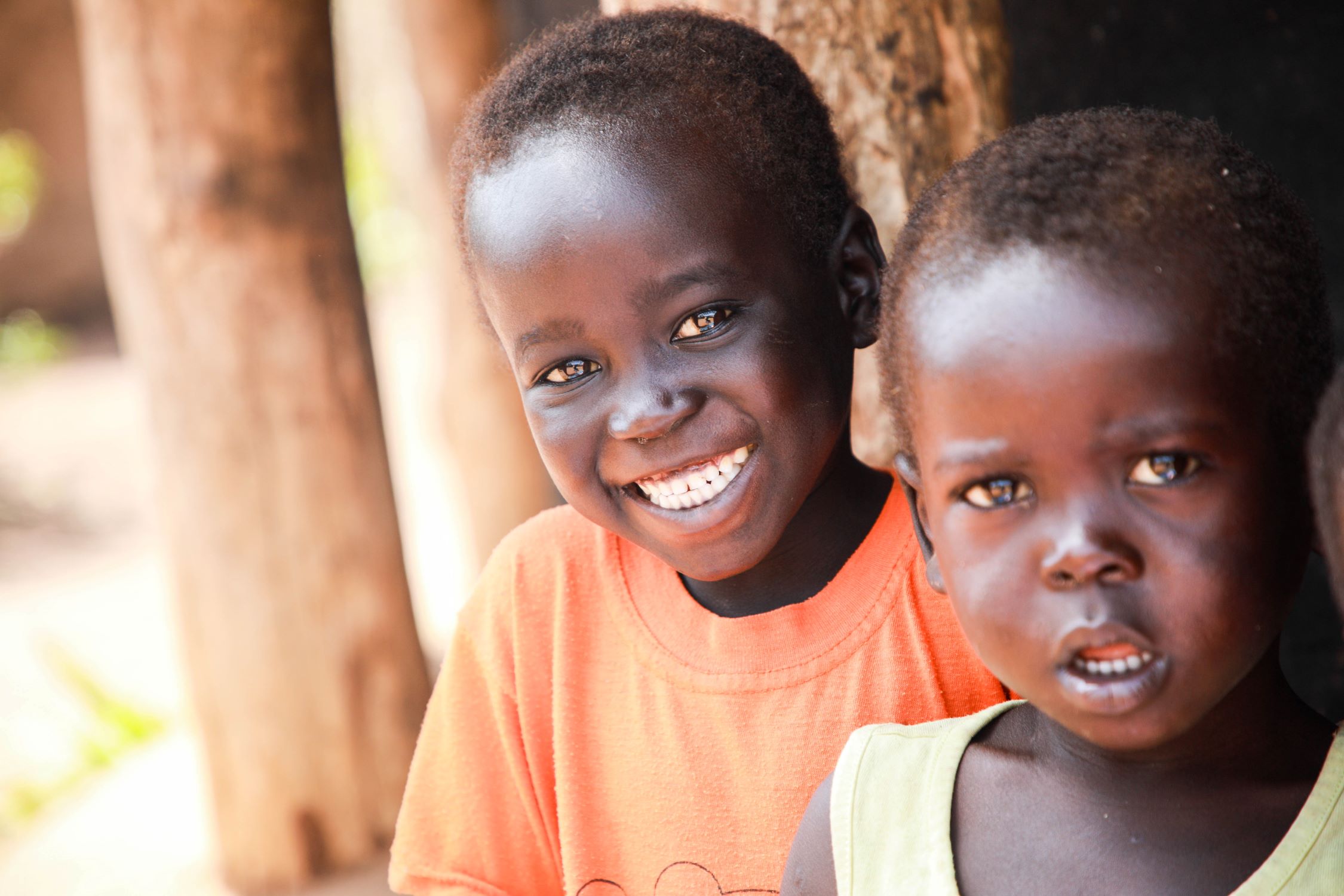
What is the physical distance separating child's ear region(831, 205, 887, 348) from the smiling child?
35cm

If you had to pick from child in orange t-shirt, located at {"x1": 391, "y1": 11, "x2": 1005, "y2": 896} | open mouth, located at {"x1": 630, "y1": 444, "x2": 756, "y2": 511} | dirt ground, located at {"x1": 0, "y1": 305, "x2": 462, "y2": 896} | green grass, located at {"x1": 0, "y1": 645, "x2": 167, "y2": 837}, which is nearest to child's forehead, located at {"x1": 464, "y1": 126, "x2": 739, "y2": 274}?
child in orange t-shirt, located at {"x1": 391, "y1": 11, "x2": 1005, "y2": 896}

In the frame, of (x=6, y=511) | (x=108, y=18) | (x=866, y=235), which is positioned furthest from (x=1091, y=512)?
(x=6, y=511)

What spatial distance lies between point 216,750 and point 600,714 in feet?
6.44

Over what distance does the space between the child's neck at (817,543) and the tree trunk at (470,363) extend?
2.94 m

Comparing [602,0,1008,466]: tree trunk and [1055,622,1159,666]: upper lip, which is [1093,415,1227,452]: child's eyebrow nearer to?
[1055,622,1159,666]: upper lip

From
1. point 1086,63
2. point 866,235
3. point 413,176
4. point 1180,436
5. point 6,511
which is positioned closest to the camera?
point 1180,436

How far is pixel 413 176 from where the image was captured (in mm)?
5043

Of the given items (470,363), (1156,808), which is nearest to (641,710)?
(1156,808)

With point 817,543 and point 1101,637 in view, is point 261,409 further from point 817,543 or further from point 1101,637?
point 1101,637

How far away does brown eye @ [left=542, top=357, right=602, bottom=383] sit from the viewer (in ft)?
4.88

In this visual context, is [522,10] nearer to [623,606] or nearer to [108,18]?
[108,18]

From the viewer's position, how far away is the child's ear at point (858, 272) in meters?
1.58

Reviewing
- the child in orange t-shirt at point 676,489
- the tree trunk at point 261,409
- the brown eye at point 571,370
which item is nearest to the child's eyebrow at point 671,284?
the child in orange t-shirt at point 676,489

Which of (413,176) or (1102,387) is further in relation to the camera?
(413,176)
